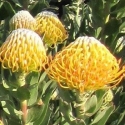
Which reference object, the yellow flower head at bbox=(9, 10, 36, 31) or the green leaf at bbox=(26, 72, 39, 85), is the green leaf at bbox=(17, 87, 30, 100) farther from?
the yellow flower head at bbox=(9, 10, 36, 31)

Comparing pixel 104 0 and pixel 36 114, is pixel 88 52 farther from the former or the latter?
pixel 104 0

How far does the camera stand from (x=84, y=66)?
84.0 inches

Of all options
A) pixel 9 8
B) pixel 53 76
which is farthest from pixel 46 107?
pixel 9 8

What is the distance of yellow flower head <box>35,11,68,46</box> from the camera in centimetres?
268

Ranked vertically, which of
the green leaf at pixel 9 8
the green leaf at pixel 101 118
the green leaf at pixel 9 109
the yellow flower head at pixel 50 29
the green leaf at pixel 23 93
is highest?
the yellow flower head at pixel 50 29

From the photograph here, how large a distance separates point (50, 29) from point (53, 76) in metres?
0.50

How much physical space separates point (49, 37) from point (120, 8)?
2.78 ft

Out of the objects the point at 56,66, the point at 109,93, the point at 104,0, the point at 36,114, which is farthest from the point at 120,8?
the point at 56,66

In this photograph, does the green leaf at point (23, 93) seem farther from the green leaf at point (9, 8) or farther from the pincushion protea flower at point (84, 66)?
the green leaf at point (9, 8)

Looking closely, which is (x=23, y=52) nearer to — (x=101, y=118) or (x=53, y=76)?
(x=53, y=76)

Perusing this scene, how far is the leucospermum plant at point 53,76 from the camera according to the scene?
7.07ft

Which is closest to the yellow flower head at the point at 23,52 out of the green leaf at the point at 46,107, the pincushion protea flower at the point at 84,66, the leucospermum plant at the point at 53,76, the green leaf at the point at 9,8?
the leucospermum plant at the point at 53,76

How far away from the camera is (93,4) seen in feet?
11.2

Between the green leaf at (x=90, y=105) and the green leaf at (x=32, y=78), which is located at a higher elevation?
the green leaf at (x=32, y=78)
